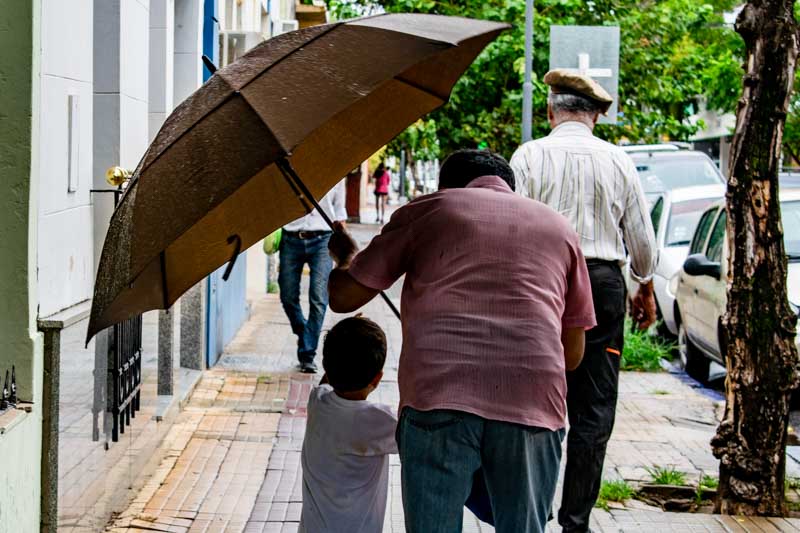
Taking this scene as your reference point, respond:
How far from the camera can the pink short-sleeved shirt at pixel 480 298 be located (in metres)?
3.68

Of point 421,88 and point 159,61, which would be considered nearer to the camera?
point 421,88

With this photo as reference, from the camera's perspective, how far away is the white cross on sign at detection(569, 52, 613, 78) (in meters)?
12.9

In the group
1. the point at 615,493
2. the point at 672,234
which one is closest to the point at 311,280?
the point at 615,493

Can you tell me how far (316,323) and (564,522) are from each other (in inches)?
204

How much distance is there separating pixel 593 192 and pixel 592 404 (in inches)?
34.9

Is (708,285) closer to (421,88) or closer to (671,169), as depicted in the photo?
(421,88)

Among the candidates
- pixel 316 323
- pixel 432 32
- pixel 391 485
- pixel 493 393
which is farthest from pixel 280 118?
pixel 316 323

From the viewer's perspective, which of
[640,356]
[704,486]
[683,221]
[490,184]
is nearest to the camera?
[490,184]

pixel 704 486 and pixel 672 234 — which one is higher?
pixel 672 234

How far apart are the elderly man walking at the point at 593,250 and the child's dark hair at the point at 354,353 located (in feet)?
5.04

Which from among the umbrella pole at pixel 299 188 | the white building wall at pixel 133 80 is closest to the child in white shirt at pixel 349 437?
the umbrella pole at pixel 299 188

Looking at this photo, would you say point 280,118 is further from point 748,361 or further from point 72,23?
point 748,361

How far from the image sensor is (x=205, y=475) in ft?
23.1

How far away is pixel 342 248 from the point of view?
4047mm
